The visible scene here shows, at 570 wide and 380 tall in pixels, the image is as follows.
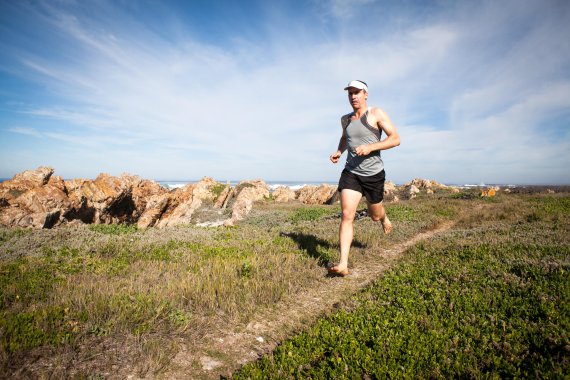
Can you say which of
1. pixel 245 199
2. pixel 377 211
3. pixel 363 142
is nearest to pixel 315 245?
pixel 377 211

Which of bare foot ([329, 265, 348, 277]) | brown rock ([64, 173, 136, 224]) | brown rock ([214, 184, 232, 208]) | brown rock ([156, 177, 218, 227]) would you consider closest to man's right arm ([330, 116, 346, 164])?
bare foot ([329, 265, 348, 277])

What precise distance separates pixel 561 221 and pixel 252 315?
11.7 meters

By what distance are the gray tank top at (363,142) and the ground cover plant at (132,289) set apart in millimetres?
2602

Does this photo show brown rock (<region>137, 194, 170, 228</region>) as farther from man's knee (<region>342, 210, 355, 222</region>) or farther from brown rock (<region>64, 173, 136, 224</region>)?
Answer: man's knee (<region>342, 210, 355, 222</region>)

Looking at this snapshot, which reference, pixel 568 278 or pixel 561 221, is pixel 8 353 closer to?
pixel 568 278

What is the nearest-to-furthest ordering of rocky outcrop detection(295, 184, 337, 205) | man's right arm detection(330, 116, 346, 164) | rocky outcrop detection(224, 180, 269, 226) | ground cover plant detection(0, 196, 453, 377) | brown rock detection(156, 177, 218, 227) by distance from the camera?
ground cover plant detection(0, 196, 453, 377)
man's right arm detection(330, 116, 346, 164)
rocky outcrop detection(224, 180, 269, 226)
brown rock detection(156, 177, 218, 227)
rocky outcrop detection(295, 184, 337, 205)

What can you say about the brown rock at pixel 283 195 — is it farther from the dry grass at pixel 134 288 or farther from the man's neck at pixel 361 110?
the man's neck at pixel 361 110

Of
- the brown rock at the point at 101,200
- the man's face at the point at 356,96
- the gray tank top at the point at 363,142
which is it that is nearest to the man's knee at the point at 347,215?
the gray tank top at the point at 363,142

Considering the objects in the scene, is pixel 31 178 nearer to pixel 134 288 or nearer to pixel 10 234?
pixel 10 234

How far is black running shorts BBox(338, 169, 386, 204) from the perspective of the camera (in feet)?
21.3

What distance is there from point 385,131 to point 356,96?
3.16 feet

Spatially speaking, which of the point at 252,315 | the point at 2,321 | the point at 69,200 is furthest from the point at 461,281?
the point at 69,200

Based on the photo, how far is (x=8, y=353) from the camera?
3.38 meters

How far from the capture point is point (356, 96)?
20.5ft
